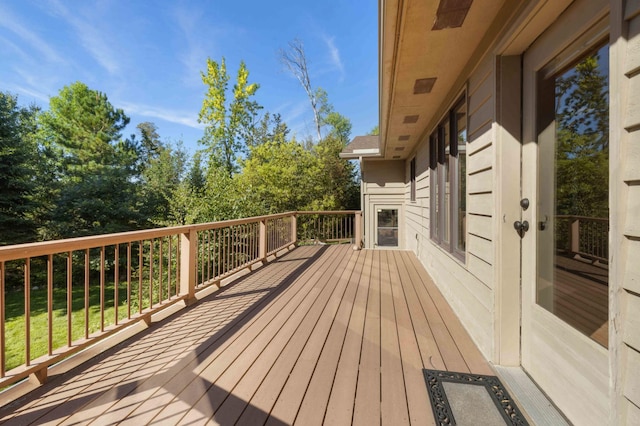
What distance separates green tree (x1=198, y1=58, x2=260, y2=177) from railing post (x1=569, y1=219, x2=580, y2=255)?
14985 mm

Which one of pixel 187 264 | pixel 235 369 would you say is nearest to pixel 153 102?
pixel 187 264

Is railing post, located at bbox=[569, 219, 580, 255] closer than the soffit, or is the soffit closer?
railing post, located at bbox=[569, 219, 580, 255]

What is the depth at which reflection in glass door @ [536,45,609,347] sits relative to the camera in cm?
118

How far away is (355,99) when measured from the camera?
21.2m

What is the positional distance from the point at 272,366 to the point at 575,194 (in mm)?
1971

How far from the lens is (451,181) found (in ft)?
10.00

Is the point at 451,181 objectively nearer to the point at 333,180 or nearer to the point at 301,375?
the point at 301,375

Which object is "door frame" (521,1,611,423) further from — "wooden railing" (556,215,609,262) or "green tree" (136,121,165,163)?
"green tree" (136,121,165,163)

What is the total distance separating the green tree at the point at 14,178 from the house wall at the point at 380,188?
10943mm

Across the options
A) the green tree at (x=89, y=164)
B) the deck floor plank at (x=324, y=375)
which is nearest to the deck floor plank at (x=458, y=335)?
the deck floor plank at (x=324, y=375)

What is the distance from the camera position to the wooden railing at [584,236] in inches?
45.8

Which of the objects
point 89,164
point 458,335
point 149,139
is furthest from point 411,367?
point 149,139

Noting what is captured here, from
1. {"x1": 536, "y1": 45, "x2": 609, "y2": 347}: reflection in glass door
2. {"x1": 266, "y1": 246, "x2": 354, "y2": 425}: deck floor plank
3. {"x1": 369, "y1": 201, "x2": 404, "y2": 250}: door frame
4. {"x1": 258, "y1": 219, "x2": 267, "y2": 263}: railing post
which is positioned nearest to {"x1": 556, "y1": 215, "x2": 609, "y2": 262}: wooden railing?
{"x1": 536, "y1": 45, "x2": 609, "y2": 347}: reflection in glass door

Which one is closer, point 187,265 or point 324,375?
point 324,375
